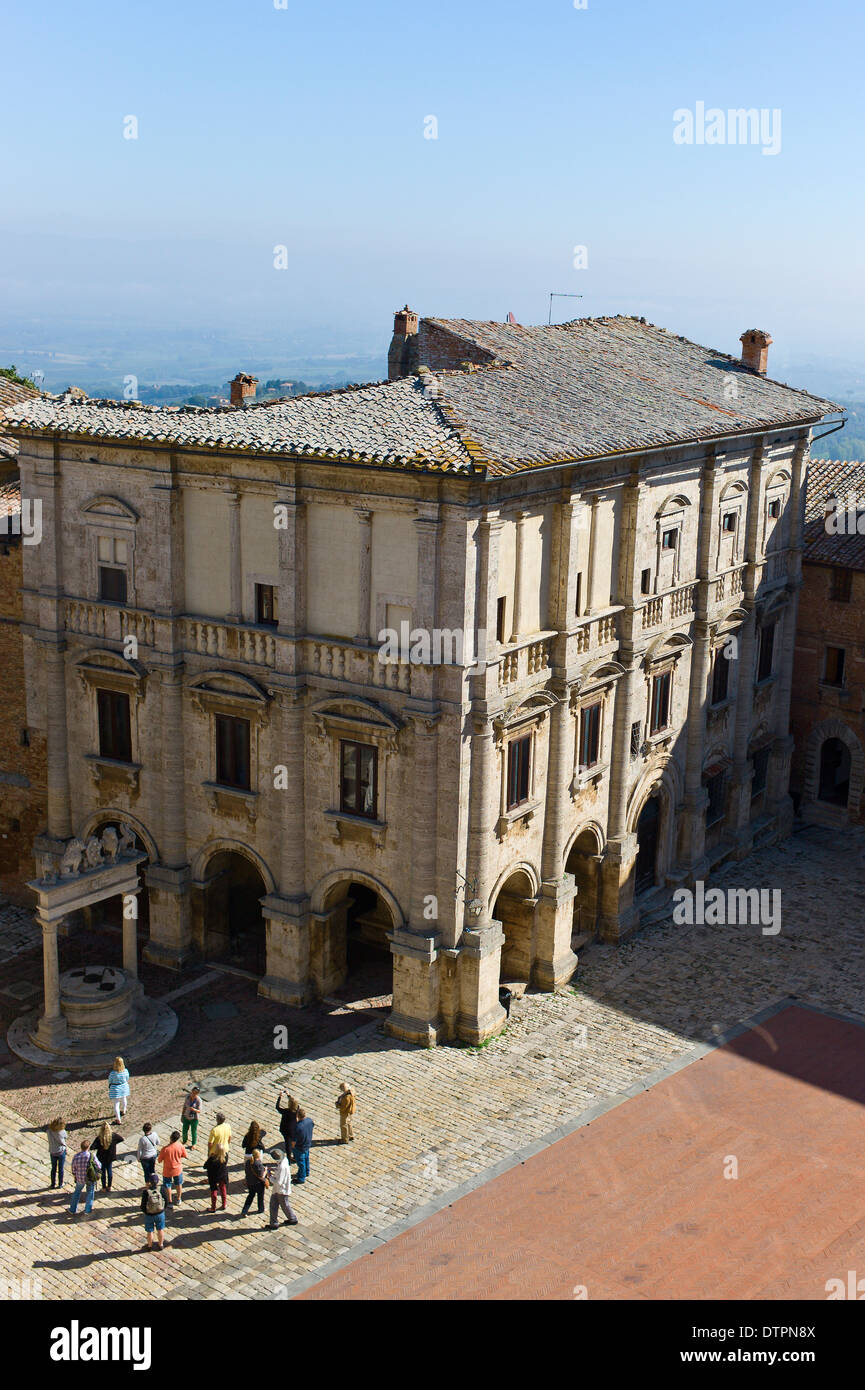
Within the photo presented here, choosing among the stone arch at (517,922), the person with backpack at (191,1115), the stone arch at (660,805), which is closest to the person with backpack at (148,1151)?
the person with backpack at (191,1115)

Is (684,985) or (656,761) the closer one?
(684,985)

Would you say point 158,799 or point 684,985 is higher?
point 158,799

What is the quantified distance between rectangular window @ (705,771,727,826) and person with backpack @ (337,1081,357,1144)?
63.0 feet

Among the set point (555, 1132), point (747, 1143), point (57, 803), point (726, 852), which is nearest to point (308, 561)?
point (57, 803)

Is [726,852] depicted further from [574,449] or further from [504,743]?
[574,449]

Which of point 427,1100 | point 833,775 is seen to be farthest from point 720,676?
point 427,1100

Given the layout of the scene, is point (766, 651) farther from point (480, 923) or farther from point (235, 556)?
point (235, 556)

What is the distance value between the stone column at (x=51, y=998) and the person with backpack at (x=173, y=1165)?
6646 mm

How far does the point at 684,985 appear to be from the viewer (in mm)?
39125

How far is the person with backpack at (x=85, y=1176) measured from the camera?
28.0 m

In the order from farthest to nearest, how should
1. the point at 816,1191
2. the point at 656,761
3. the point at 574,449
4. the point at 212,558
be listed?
the point at 656,761 < the point at 212,558 < the point at 574,449 < the point at 816,1191

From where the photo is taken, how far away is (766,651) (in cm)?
4831

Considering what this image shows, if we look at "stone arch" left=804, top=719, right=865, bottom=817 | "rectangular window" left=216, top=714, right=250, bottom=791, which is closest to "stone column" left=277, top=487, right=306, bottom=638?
"rectangular window" left=216, top=714, right=250, bottom=791

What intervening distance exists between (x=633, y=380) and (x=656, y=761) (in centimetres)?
1139
